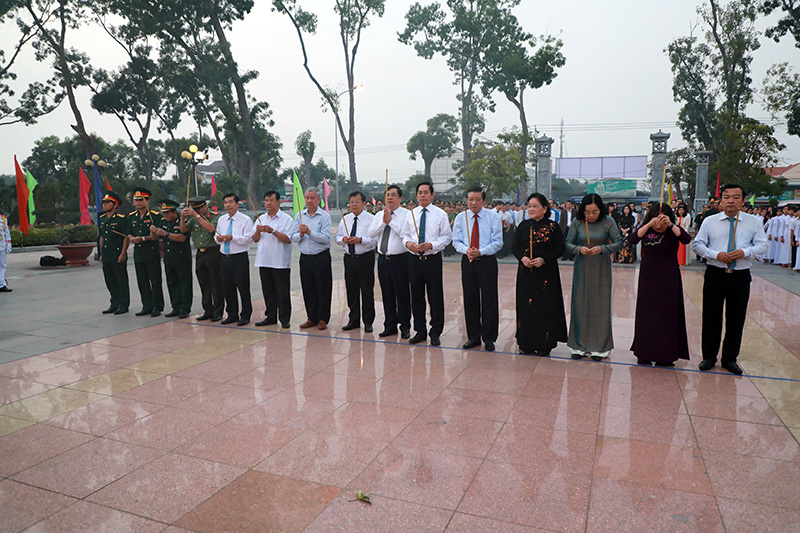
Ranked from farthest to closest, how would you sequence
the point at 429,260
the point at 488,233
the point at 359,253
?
1. the point at 359,253
2. the point at 429,260
3. the point at 488,233

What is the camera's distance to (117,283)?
25.0ft

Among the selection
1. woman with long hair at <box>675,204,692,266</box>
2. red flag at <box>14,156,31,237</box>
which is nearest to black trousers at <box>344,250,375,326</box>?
woman with long hair at <box>675,204,692,266</box>

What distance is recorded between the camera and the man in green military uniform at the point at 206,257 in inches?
270

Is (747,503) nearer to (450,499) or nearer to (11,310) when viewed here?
(450,499)

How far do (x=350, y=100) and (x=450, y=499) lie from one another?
2689 cm

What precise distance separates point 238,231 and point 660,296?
4670 millimetres

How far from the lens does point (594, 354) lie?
5.08m

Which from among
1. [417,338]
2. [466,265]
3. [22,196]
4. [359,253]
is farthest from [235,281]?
[22,196]

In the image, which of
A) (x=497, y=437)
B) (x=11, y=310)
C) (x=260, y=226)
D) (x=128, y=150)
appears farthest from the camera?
(x=128, y=150)

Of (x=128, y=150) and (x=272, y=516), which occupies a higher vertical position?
(x=128, y=150)

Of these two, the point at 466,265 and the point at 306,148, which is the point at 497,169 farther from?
the point at 306,148

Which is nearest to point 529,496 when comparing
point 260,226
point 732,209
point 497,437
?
point 497,437

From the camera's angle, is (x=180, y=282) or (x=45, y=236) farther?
(x=45, y=236)

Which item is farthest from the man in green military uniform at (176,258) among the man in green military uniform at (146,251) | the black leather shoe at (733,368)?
the black leather shoe at (733,368)
